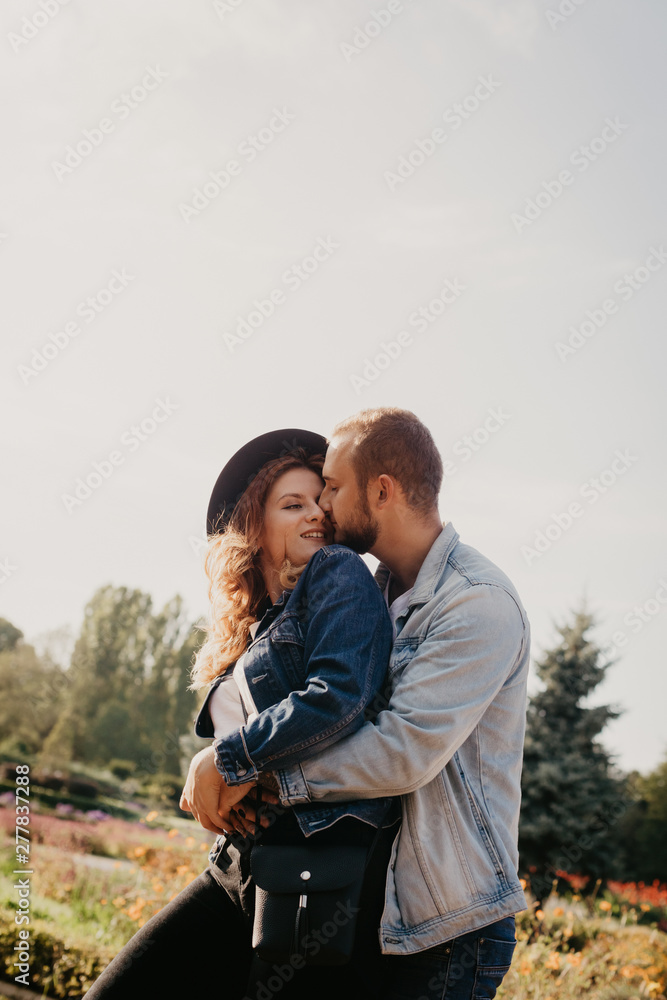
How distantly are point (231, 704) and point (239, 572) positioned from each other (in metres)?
0.69

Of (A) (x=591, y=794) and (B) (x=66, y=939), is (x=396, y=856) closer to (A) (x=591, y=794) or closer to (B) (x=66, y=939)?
(B) (x=66, y=939)

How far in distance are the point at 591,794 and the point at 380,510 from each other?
547 inches

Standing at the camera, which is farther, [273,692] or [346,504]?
[346,504]

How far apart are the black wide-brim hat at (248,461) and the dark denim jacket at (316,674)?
81cm

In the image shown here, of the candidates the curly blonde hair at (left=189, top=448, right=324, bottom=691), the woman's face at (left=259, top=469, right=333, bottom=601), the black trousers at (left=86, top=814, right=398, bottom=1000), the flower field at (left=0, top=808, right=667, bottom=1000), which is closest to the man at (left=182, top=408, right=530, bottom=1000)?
the black trousers at (left=86, top=814, right=398, bottom=1000)

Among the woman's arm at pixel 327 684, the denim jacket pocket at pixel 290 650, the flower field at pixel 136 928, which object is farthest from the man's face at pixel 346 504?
the flower field at pixel 136 928

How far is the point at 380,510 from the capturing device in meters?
2.58

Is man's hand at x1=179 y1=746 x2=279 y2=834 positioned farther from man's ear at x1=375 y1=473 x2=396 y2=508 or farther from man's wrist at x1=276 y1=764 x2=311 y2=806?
man's ear at x1=375 y1=473 x2=396 y2=508

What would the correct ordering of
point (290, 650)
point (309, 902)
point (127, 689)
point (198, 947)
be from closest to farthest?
point (309, 902) → point (290, 650) → point (198, 947) → point (127, 689)

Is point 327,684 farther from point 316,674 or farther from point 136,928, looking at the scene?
point 136,928

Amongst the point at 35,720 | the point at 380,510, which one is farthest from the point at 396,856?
the point at 35,720

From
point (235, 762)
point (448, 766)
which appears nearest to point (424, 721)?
point (448, 766)

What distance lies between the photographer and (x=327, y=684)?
196 centimetres

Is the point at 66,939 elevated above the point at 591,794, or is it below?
below
